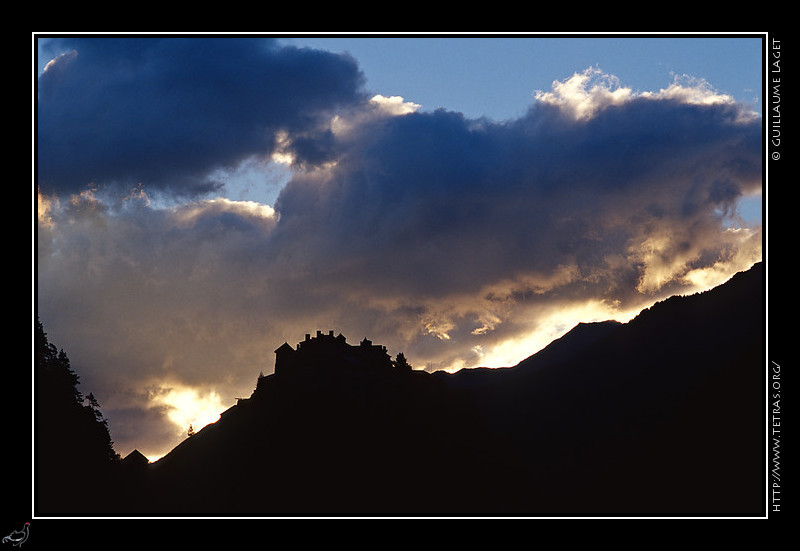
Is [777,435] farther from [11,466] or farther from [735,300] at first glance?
[735,300]

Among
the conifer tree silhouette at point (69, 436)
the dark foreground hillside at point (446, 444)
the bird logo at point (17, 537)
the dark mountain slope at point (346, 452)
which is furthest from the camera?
the dark mountain slope at point (346, 452)

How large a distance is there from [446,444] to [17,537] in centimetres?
12250

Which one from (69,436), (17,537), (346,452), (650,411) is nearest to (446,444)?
(346,452)

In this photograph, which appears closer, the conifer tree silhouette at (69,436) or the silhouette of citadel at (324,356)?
the conifer tree silhouette at (69,436)

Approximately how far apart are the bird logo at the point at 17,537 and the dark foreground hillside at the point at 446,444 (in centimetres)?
6735

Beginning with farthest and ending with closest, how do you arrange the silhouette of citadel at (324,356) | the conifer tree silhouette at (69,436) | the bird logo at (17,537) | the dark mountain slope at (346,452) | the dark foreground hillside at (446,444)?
the silhouette of citadel at (324,356) < the dark mountain slope at (346,452) < the dark foreground hillside at (446,444) < the conifer tree silhouette at (69,436) < the bird logo at (17,537)

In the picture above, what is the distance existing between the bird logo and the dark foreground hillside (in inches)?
2652

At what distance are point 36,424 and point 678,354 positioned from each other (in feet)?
581

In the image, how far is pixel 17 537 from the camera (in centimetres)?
2131

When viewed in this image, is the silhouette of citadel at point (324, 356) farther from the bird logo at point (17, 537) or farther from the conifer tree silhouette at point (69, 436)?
the bird logo at point (17, 537)

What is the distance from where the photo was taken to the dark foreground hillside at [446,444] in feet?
339

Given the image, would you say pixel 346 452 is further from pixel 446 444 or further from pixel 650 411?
pixel 650 411

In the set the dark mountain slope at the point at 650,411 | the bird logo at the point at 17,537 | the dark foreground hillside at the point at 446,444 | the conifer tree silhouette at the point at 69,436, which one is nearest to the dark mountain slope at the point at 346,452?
the dark foreground hillside at the point at 446,444
